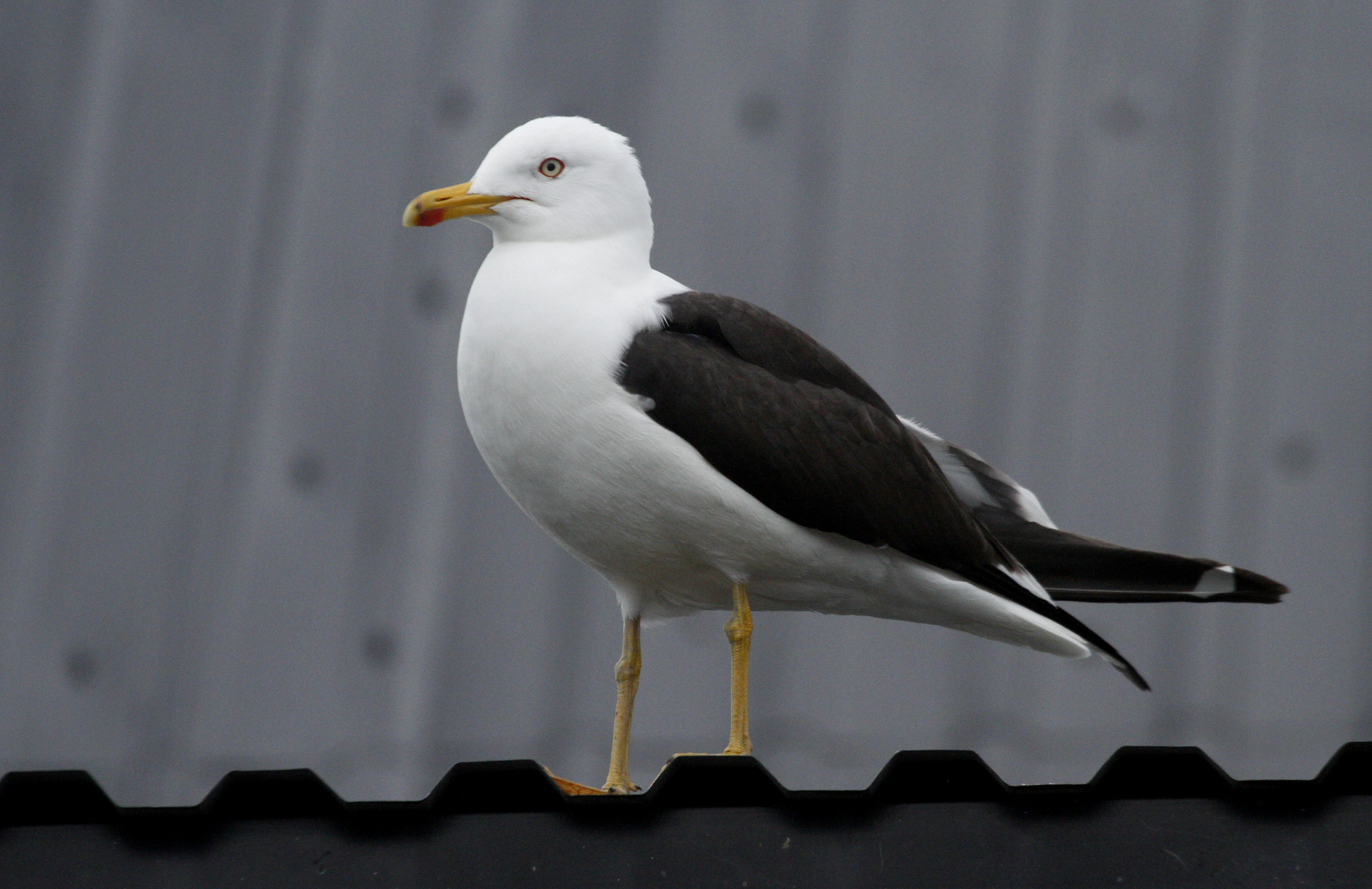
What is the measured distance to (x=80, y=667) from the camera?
217 centimetres

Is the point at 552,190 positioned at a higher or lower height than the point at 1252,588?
higher

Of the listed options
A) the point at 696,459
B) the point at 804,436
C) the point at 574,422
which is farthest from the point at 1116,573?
the point at 574,422

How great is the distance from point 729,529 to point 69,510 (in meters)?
1.22

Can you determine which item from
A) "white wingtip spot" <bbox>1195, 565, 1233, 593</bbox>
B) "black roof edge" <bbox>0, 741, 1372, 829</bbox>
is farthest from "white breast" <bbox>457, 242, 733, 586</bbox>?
"white wingtip spot" <bbox>1195, 565, 1233, 593</bbox>

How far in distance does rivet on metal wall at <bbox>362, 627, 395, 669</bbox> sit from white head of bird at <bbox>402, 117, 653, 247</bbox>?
704mm

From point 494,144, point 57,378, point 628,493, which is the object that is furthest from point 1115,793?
point 57,378

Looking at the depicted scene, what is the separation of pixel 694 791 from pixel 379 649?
100 cm

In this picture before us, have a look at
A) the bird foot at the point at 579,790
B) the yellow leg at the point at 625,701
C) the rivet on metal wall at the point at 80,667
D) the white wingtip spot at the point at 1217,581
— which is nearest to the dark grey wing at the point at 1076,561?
the white wingtip spot at the point at 1217,581

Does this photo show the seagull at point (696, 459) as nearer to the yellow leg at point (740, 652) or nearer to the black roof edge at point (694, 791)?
the yellow leg at point (740, 652)

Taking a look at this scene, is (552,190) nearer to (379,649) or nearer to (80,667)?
(379,649)

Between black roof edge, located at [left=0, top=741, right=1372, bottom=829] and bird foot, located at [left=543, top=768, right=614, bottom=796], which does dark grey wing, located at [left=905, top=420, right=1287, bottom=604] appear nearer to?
black roof edge, located at [left=0, top=741, right=1372, bottom=829]

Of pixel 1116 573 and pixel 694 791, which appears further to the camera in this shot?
pixel 1116 573

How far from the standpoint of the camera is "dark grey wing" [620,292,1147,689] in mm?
1662

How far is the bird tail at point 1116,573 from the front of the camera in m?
1.78
